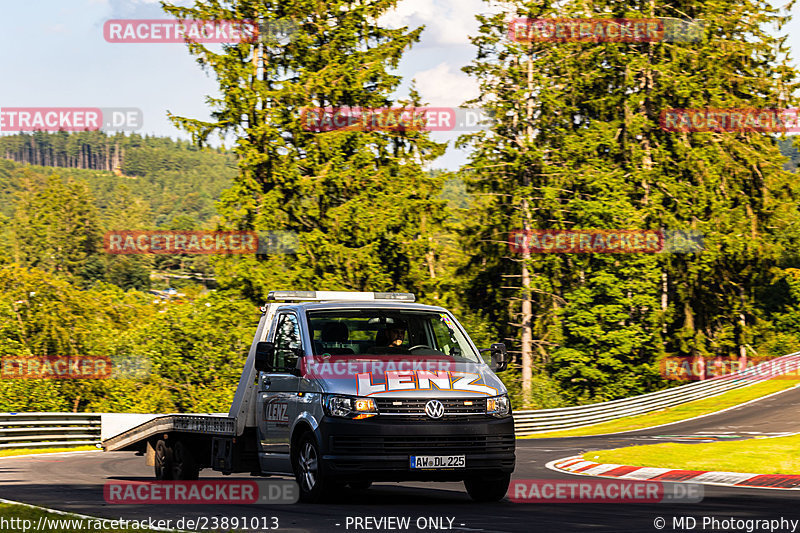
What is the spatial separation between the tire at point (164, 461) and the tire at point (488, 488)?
14.4ft

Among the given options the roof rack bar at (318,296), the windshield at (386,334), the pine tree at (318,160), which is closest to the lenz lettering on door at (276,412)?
the windshield at (386,334)

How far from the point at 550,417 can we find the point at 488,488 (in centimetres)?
3138

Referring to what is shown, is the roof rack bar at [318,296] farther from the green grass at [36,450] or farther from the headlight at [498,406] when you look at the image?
the green grass at [36,450]

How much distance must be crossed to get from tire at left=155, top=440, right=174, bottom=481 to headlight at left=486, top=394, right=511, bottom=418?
5.02m

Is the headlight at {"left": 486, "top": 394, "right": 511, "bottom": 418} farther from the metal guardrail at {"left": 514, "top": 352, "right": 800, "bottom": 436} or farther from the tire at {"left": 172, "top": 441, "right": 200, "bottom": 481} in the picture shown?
the metal guardrail at {"left": 514, "top": 352, "right": 800, "bottom": 436}

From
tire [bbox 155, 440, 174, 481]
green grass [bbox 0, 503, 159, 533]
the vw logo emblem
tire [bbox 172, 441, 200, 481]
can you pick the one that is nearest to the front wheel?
the vw logo emblem

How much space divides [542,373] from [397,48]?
17003mm

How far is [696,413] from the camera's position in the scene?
4503 cm

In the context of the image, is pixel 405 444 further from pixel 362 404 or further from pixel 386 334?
pixel 386 334

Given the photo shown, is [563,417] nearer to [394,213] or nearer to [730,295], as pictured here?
[394,213]

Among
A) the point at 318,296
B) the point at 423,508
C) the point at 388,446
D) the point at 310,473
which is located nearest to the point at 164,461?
the point at 318,296

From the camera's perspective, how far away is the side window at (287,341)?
12.1 meters

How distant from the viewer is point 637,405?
154 ft

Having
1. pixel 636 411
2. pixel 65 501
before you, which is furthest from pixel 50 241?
pixel 65 501
